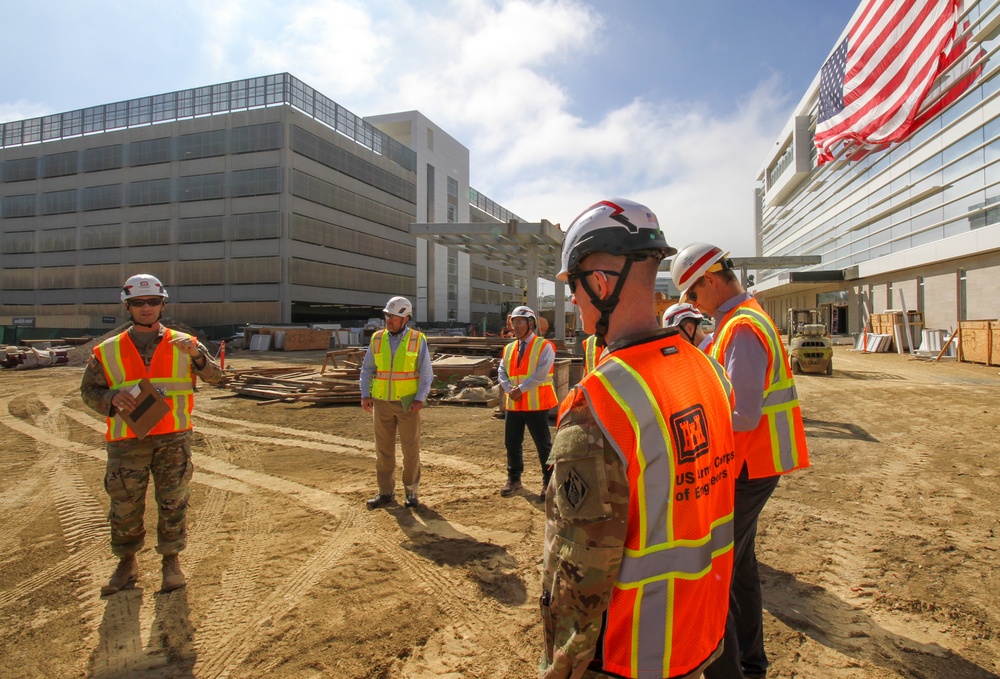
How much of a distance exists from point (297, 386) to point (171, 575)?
10318 mm

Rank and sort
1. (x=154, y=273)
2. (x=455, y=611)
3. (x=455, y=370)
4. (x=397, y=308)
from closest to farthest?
(x=455, y=611) < (x=397, y=308) < (x=455, y=370) < (x=154, y=273)

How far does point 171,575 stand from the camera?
3.72m

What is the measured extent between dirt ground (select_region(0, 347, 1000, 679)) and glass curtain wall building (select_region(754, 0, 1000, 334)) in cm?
2202

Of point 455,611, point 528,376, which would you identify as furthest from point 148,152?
point 455,611

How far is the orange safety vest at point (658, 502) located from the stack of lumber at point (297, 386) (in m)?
11.5

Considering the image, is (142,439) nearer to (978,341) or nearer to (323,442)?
(323,442)

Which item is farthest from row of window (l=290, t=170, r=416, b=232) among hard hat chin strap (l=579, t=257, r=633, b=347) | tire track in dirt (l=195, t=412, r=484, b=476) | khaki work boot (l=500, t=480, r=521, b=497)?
hard hat chin strap (l=579, t=257, r=633, b=347)

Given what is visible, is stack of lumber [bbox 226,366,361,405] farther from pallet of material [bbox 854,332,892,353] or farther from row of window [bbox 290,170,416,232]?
row of window [bbox 290,170,416,232]

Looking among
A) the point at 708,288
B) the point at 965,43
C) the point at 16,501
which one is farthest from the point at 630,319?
the point at 965,43

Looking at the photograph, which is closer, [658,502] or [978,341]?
[658,502]

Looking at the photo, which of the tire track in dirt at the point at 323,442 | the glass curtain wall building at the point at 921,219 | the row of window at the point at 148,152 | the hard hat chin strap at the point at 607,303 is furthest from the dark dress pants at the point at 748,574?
the row of window at the point at 148,152

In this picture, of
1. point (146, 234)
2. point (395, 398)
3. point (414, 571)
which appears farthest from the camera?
point (146, 234)

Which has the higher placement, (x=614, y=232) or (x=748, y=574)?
(x=614, y=232)

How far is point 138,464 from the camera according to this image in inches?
144
